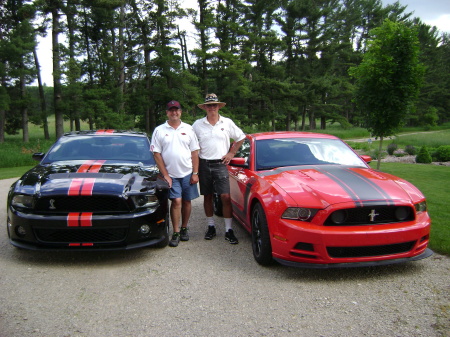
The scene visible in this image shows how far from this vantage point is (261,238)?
3859mm

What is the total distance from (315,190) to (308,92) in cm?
3982

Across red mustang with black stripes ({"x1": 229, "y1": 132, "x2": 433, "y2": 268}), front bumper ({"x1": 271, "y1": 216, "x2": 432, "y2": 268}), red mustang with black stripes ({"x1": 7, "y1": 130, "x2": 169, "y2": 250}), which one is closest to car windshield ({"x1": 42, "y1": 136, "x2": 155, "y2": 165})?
red mustang with black stripes ({"x1": 7, "y1": 130, "x2": 169, "y2": 250})

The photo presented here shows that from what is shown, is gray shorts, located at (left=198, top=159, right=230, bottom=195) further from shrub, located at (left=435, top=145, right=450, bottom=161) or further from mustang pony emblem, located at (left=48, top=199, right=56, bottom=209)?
shrub, located at (left=435, top=145, right=450, bottom=161)

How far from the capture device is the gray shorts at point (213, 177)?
490 cm

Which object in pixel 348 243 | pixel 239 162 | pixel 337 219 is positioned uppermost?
pixel 239 162

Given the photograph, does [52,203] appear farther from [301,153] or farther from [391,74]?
[391,74]

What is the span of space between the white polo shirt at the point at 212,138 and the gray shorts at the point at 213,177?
0.37 ft

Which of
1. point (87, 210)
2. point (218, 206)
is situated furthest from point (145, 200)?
point (218, 206)

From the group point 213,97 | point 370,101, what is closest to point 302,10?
point 370,101

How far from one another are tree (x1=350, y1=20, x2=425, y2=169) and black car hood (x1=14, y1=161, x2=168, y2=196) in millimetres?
6305

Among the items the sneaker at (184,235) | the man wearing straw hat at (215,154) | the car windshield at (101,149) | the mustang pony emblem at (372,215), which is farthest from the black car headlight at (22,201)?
the mustang pony emblem at (372,215)

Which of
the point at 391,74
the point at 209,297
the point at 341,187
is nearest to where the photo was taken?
the point at 209,297

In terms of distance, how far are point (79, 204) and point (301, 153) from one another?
9.53 feet

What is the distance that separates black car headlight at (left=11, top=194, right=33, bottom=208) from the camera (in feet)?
12.8
